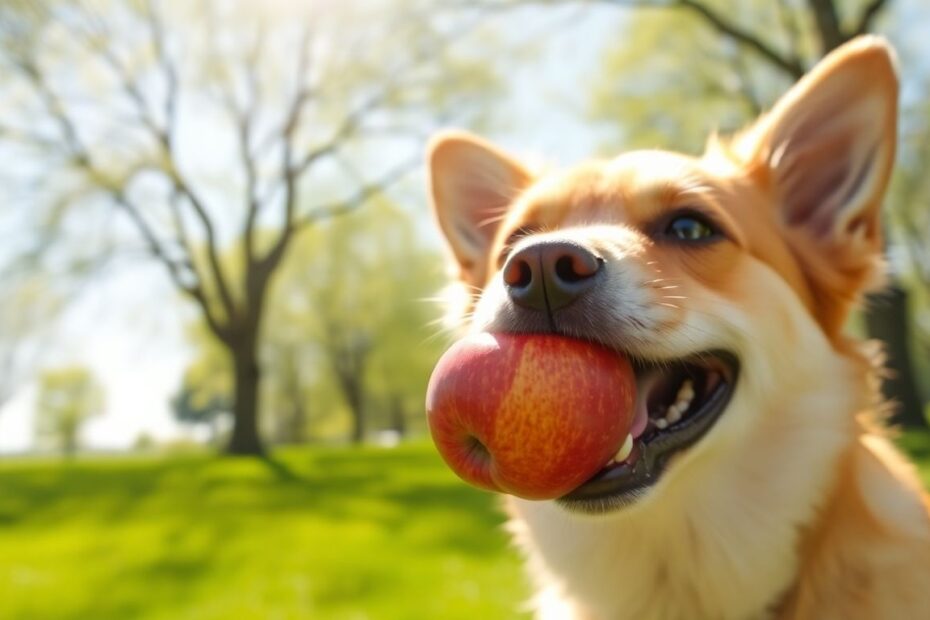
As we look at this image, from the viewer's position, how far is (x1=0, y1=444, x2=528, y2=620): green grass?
4.93 m

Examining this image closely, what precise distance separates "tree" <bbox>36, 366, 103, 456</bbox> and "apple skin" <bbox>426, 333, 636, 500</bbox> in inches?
2376

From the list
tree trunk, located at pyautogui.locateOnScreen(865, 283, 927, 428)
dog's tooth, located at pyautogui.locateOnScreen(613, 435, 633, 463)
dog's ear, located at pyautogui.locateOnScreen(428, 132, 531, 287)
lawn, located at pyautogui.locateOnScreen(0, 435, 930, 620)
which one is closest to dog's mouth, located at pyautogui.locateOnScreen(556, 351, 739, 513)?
dog's tooth, located at pyautogui.locateOnScreen(613, 435, 633, 463)

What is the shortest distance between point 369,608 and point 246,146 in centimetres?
1502

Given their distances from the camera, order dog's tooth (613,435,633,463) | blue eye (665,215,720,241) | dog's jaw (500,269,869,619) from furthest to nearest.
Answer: blue eye (665,215,720,241) < dog's jaw (500,269,869,619) < dog's tooth (613,435,633,463)

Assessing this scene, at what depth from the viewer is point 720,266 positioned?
100 inches

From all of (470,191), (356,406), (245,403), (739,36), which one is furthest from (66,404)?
(470,191)

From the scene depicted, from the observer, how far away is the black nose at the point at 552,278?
7.14 feet

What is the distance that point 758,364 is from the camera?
244 centimetres

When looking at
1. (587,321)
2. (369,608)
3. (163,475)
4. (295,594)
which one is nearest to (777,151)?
(587,321)

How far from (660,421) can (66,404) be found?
6357cm

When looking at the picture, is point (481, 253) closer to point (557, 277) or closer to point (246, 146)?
point (557, 277)

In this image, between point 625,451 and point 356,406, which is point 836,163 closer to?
point 625,451

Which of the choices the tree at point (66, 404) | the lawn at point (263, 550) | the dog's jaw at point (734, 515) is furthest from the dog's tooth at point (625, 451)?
the tree at point (66, 404)

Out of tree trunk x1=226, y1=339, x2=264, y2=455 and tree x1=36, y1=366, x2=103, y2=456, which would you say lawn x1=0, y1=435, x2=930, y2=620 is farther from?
tree x1=36, y1=366, x2=103, y2=456
